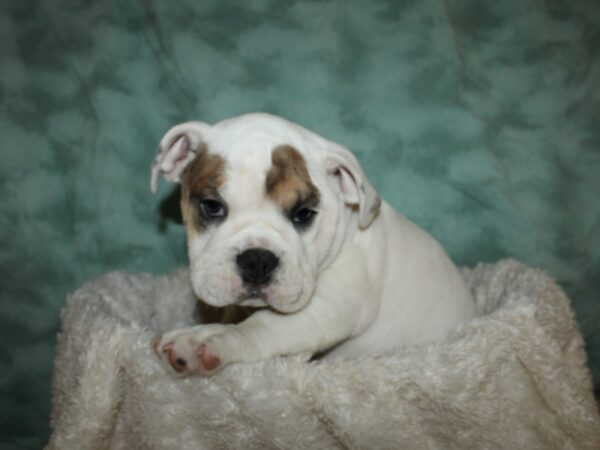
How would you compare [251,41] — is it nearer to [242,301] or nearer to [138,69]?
[138,69]

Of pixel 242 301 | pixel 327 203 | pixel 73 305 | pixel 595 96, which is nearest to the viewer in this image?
pixel 242 301

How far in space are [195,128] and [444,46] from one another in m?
1.47

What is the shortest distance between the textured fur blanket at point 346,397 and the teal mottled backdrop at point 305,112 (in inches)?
37.6

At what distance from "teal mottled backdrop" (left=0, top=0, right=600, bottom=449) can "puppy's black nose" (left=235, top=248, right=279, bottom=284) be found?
141 cm

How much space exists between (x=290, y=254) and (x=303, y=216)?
22 cm

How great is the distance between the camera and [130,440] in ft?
8.54

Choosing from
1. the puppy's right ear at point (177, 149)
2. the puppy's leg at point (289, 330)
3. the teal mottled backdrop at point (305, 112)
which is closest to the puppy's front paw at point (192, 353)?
the puppy's leg at point (289, 330)

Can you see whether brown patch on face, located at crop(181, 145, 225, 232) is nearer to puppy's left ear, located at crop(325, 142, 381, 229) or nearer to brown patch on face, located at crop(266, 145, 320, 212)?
brown patch on face, located at crop(266, 145, 320, 212)

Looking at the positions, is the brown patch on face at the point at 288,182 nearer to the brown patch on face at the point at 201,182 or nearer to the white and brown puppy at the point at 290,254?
the white and brown puppy at the point at 290,254

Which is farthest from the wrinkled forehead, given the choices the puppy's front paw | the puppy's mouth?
the puppy's front paw

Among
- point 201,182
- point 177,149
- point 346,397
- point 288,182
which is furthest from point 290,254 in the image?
point 177,149

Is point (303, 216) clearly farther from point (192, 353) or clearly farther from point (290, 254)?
point (192, 353)

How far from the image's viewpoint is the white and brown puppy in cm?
244

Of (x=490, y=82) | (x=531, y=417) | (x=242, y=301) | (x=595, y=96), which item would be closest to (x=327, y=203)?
(x=242, y=301)
